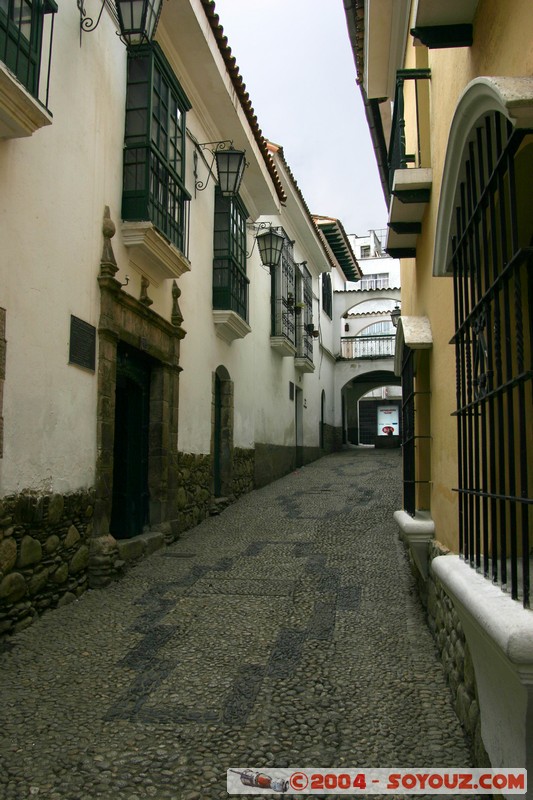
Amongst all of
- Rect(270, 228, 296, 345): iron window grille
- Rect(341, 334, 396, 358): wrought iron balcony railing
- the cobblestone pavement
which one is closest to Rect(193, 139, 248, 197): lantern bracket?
Rect(270, 228, 296, 345): iron window grille

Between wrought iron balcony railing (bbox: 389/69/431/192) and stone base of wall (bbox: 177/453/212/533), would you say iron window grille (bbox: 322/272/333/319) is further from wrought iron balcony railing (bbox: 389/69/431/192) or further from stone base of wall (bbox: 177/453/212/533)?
wrought iron balcony railing (bbox: 389/69/431/192)

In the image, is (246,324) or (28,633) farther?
(246,324)

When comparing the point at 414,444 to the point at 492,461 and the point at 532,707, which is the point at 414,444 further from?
the point at 532,707

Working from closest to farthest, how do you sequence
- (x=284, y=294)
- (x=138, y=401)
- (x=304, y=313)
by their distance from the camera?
(x=138, y=401)
(x=284, y=294)
(x=304, y=313)

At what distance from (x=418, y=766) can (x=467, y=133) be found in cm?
259

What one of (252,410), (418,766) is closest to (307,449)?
(252,410)

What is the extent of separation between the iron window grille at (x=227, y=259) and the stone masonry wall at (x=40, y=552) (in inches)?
179

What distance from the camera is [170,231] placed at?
700 cm

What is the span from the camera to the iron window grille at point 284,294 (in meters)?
13.3

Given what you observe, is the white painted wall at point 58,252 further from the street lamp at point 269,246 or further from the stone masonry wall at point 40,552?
the street lamp at point 269,246

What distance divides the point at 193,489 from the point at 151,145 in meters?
4.15

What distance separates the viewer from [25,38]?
425 centimetres

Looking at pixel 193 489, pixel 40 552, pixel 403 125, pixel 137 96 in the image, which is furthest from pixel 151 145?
pixel 193 489

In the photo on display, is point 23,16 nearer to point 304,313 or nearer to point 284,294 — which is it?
point 284,294
